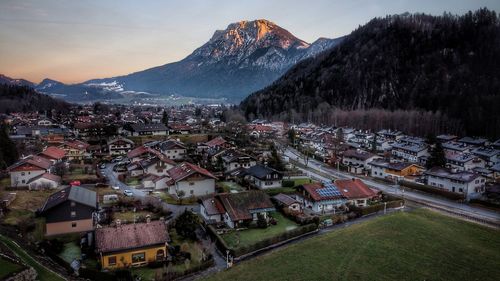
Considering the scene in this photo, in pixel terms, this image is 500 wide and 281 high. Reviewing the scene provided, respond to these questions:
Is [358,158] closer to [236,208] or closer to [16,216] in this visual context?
[236,208]

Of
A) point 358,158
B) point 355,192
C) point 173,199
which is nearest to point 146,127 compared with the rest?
point 173,199

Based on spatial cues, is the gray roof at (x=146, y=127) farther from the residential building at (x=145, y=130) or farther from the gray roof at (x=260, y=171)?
the gray roof at (x=260, y=171)

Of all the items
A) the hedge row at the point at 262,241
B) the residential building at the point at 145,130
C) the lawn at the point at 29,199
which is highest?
the residential building at the point at 145,130

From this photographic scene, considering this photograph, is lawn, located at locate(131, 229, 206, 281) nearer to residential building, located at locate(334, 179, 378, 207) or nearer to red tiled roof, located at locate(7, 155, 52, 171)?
residential building, located at locate(334, 179, 378, 207)

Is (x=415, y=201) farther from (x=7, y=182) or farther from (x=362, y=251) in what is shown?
(x=7, y=182)

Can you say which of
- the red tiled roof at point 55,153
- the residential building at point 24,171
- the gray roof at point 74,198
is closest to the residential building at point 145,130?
the red tiled roof at point 55,153

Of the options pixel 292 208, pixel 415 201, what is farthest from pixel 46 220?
pixel 415 201

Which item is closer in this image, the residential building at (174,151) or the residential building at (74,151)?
the residential building at (74,151)

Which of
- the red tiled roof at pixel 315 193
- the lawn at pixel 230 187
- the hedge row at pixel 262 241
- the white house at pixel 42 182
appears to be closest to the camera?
the hedge row at pixel 262 241
